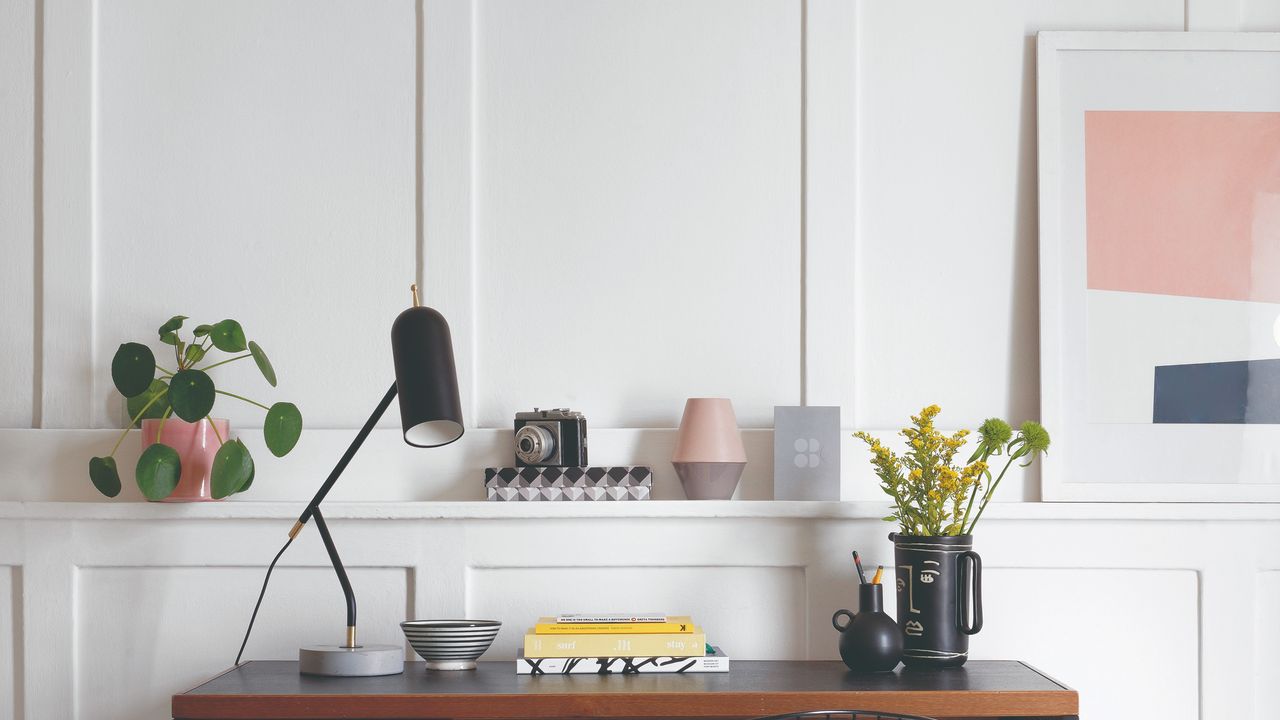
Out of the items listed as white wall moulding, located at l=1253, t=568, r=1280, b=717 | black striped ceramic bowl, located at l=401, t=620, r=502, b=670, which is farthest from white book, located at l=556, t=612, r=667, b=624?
white wall moulding, located at l=1253, t=568, r=1280, b=717

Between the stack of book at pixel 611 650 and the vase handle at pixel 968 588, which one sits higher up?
the vase handle at pixel 968 588

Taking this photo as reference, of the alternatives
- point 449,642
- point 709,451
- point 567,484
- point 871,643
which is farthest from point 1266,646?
point 449,642

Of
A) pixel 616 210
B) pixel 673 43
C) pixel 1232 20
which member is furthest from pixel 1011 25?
pixel 616 210

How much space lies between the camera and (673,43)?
242 centimetres

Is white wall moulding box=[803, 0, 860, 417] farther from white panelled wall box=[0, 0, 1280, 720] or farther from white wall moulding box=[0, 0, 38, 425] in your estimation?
white wall moulding box=[0, 0, 38, 425]

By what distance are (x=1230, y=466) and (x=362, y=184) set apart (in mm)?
2024

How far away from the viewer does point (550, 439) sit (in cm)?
225

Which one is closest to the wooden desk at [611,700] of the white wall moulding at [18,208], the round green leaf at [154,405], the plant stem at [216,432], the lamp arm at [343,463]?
the lamp arm at [343,463]

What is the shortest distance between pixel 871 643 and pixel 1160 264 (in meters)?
1.10

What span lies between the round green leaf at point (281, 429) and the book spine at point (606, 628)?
651 mm

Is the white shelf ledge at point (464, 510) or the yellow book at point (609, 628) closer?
the yellow book at point (609, 628)

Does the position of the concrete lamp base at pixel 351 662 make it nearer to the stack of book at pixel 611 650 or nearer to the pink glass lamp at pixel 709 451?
the stack of book at pixel 611 650

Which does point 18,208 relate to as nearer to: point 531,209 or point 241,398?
point 241,398

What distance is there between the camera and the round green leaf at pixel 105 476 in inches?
85.7
